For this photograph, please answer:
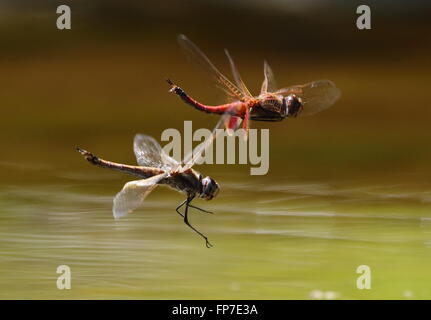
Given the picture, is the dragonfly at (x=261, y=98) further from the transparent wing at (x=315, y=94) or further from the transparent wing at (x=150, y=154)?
the transparent wing at (x=150, y=154)

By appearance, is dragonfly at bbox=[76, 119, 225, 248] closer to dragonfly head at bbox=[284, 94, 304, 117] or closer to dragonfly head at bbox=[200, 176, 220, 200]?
dragonfly head at bbox=[200, 176, 220, 200]

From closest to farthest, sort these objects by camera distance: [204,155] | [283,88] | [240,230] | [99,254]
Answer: [204,155] → [283,88] → [99,254] → [240,230]

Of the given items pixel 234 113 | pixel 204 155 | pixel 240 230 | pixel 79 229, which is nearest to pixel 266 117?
pixel 234 113

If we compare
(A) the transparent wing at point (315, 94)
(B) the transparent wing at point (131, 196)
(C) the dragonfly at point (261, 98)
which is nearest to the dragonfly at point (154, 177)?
(B) the transparent wing at point (131, 196)

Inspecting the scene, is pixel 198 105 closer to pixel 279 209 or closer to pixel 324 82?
pixel 324 82

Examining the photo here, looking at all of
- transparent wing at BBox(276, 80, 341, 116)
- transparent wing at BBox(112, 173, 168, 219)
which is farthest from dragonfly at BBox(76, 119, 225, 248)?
transparent wing at BBox(276, 80, 341, 116)

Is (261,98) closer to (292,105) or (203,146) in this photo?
(292,105)

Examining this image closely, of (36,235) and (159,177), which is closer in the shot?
(159,177)
